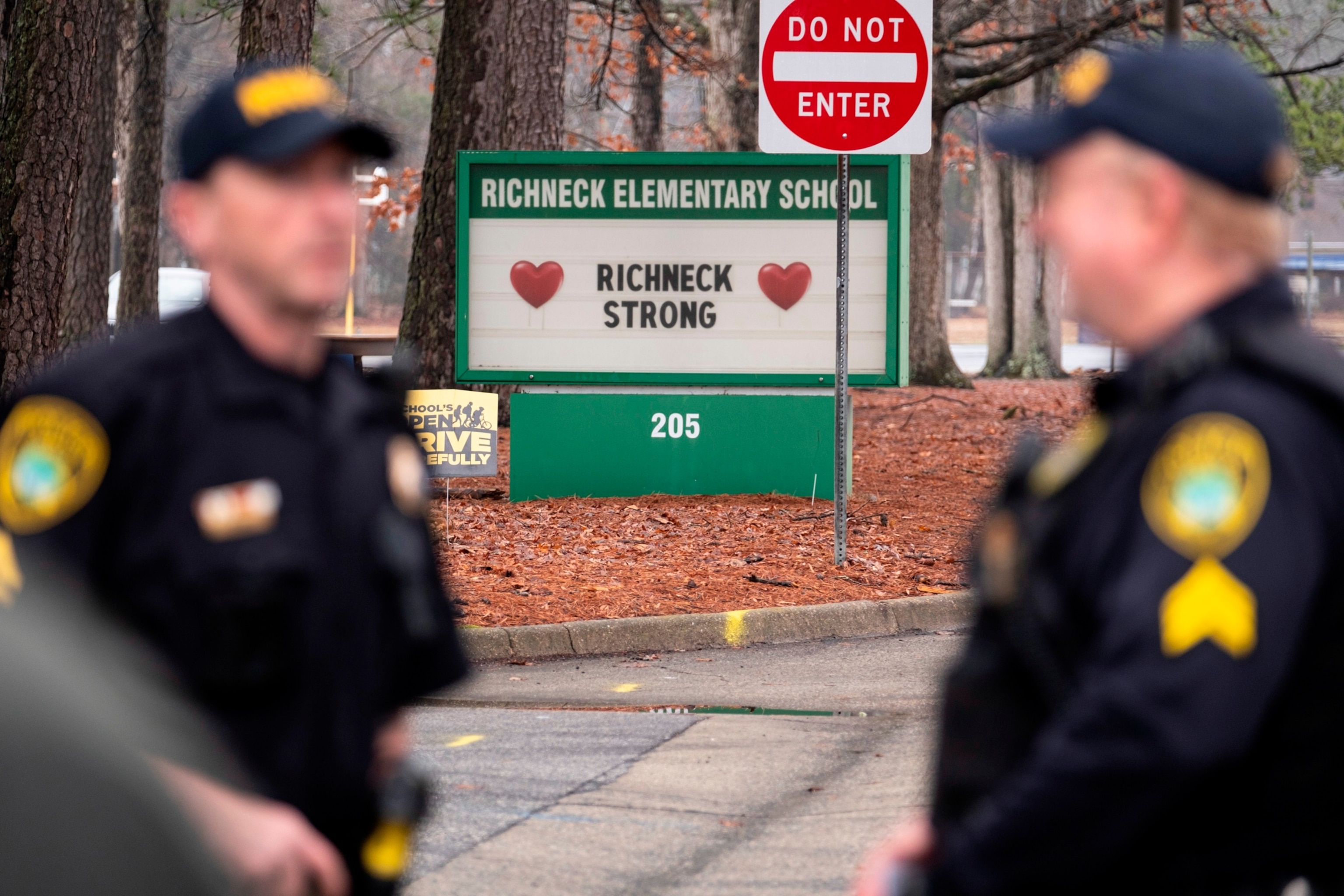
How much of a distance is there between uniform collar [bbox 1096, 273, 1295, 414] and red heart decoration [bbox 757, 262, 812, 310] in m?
10.2

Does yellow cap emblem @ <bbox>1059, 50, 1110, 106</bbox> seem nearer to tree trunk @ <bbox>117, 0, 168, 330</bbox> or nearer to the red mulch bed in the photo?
the red mulch bed

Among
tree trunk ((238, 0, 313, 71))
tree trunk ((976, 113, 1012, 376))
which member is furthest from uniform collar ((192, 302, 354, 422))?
tree trunk ((976, 113, 1012, 376))

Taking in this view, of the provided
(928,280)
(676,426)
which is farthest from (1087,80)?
(928,280)

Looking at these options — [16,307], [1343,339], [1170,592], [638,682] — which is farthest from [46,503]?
[1343,339]

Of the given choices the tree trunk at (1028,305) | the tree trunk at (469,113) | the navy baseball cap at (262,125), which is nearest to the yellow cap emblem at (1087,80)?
the navy baseball cap at (262,125)

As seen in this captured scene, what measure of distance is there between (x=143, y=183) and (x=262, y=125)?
25.9m

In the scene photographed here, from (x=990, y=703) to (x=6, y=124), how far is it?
948cm

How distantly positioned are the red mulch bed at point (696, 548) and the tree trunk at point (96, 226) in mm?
8718

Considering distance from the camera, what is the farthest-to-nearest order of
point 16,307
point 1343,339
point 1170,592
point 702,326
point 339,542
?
point 1343,339
point 702,326
point 16,307
point 339,542
point 1170,592

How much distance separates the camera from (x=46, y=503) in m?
2.15

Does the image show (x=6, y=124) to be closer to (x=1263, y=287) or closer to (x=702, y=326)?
(x=702, y=326)

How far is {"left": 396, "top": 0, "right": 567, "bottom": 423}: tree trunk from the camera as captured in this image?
16.1 m

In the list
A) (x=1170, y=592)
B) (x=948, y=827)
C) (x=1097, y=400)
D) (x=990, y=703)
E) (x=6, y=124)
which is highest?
(x=6, y=124)

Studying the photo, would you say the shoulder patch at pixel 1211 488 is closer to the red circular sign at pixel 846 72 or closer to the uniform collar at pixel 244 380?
the uniform collar at pixel 244 380
